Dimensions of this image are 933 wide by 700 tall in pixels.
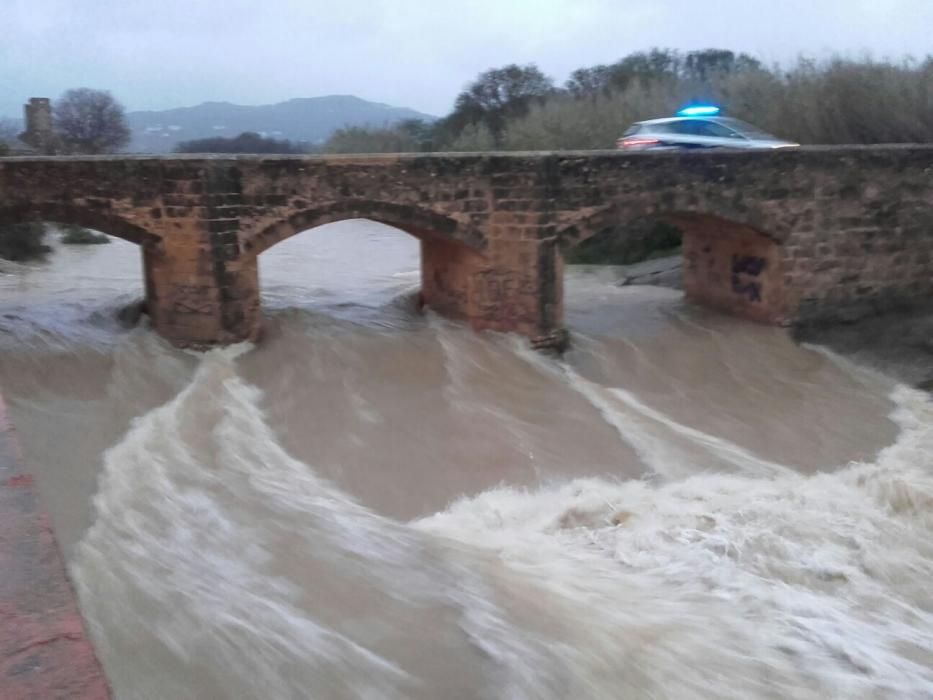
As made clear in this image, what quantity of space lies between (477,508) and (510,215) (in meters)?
4.14

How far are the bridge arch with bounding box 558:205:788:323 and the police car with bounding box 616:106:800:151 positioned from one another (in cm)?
119

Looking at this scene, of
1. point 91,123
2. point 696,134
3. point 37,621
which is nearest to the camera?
point 37,621

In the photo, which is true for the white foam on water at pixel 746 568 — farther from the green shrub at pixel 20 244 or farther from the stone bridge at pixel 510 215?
the green shrub at pixel 20 244

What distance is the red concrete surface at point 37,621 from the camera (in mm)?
1644

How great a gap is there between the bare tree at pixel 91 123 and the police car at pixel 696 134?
69.5ft

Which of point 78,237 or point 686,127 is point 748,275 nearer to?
point 686,127

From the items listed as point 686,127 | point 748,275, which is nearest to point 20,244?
point 686,127

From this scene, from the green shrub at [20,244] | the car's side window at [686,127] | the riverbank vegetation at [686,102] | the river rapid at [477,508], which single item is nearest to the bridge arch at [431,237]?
the river rapid at [477,508]

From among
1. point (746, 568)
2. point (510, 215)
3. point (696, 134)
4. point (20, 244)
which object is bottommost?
point (746, 568)

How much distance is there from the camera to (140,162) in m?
8.49

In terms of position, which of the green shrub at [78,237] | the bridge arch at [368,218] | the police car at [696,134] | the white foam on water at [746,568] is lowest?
the white foam on water at [746,568]

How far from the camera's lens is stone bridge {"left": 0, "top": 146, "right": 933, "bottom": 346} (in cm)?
Answer: 859

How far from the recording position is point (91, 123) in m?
32.1

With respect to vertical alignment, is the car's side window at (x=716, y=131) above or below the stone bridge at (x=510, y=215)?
above
